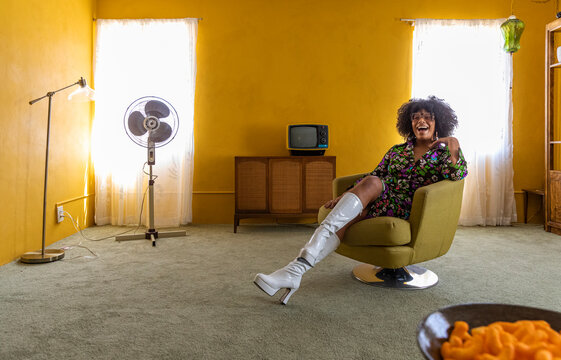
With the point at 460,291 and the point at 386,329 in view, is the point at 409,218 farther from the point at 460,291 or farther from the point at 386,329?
the point at 386,329

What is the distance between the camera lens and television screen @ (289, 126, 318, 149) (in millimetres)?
4059

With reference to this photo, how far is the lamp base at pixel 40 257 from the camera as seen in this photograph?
279 centimetres

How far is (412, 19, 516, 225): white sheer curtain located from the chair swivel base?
222cm

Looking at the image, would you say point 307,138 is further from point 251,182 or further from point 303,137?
point 251,182

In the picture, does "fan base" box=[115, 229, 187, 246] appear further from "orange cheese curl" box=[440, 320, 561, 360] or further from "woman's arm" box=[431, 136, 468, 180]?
"orange cheese curl" box=[440, 320, 561, 360]

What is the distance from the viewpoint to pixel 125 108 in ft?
14.2

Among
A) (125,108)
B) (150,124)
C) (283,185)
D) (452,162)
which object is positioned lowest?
(283,185)

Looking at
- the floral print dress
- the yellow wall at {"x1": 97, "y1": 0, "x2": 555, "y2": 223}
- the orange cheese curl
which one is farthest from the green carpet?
the yellow wall at {"x1": 97, "y1": 0, "x2": 555, "y2": 223}

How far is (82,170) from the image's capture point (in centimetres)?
410

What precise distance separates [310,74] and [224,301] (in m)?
3.05

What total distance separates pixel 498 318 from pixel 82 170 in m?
4.04

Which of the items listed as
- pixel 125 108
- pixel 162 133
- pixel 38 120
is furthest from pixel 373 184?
pixel 125 108

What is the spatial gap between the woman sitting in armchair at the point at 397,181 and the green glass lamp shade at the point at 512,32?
7.25 ft

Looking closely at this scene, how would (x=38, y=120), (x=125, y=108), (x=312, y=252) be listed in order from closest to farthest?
(x=312, y=252)
(x=38, y=120)
(x=125, y=108)
